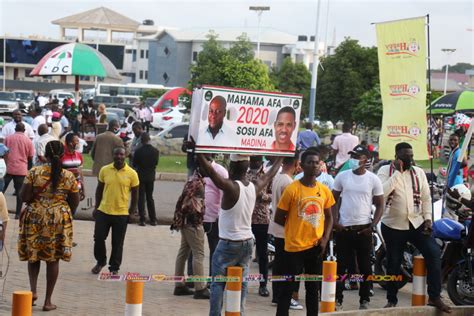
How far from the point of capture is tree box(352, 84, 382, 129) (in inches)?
1714

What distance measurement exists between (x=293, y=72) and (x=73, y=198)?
7155 centimetres

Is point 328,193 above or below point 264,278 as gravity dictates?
above

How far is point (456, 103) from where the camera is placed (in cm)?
3059

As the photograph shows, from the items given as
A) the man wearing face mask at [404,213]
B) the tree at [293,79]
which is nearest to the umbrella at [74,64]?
the man wearing face mask at [404,213]

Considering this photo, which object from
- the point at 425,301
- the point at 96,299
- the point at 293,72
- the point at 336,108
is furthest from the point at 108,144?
the point at 293,72

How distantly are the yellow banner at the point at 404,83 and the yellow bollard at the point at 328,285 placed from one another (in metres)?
2.71

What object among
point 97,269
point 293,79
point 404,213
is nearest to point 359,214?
point 404,213

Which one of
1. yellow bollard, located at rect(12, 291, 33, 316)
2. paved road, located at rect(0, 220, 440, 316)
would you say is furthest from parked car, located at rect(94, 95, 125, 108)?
yellow bollard, located at rect(12, 291, 33, 316)

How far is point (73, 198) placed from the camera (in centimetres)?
1073

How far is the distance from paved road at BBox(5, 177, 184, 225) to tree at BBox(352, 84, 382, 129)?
753 inches

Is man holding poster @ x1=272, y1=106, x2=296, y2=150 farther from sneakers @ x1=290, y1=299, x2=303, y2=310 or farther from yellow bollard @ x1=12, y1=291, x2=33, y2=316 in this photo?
yellow bollard @ x1=12, y1=291, x2=33, y2=316

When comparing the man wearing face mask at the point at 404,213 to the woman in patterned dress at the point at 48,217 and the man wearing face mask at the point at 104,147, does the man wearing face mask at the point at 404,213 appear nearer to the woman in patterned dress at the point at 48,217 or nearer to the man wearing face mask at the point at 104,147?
the woman in patterned dress at the point at 48,217

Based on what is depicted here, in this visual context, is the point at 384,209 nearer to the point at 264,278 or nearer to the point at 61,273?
the point at 264,278

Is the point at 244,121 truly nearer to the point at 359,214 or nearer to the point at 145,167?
the point at 359,214
